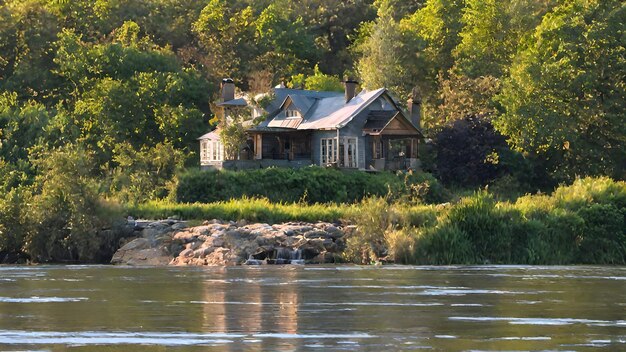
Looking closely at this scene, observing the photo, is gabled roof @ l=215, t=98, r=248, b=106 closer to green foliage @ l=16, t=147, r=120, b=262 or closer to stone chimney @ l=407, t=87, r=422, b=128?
stone chimney @ l=407, t=87, r=422, b=128

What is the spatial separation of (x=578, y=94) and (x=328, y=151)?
49.0 ft

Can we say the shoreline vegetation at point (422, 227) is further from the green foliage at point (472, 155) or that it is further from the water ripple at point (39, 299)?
the green foliage at point (472, 155)

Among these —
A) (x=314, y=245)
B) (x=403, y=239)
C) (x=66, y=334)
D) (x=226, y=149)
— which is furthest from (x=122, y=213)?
(x=66, y=334)

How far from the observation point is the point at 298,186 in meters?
70.8

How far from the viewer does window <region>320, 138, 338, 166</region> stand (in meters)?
81.8

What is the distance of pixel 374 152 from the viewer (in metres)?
81.3

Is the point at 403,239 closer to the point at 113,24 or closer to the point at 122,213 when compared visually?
the point at 122,213

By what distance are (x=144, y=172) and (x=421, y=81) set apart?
102 ft

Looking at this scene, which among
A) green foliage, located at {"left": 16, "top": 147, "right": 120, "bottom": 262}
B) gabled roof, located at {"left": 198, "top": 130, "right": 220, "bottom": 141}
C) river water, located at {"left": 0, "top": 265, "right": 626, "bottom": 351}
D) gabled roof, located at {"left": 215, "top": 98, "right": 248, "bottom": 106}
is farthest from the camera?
gabled roof, located at {"left": 215, "top": 98, "right": 248, "bottom": 106}

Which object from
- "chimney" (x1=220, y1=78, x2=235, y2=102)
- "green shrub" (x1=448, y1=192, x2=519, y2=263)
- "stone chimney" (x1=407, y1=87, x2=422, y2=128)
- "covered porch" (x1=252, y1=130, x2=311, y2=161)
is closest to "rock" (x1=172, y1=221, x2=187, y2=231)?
"green shrub" (x1=448, y1=192, x2=519, y2=263)

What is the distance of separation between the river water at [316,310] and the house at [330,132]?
34.3 m

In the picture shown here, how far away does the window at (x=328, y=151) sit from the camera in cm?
8181

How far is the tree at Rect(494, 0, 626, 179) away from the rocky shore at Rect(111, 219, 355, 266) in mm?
23638

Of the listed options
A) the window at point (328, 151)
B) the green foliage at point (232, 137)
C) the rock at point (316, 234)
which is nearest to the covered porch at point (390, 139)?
the window at point (328, 151)
